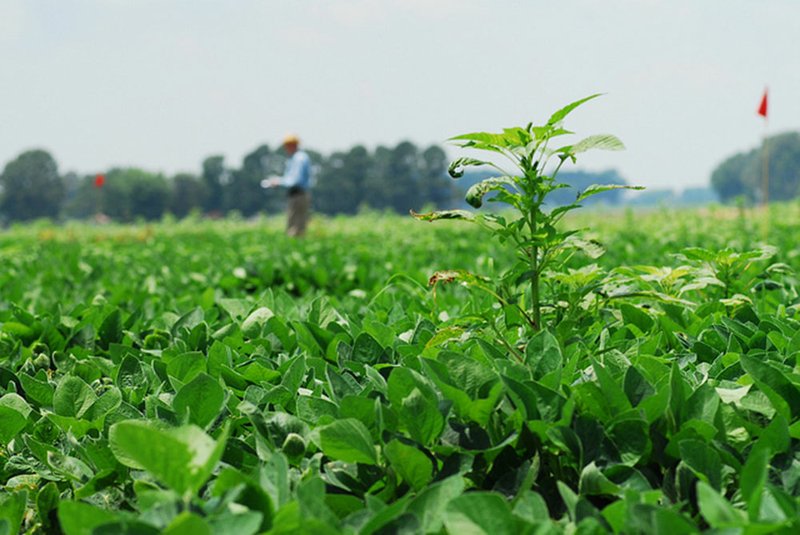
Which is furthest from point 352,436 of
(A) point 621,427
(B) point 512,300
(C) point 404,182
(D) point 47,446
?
(C) point 404,182

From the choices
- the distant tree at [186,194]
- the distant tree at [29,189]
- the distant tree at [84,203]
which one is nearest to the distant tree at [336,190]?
the distant tree at [186,194]

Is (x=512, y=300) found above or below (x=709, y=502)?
above

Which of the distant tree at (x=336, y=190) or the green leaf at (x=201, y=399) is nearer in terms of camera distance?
the green leaf at (x=201, y=399)

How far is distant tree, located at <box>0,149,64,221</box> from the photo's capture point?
3976 inches

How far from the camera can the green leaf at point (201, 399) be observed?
1.73 metres

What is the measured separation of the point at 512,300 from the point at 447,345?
0.28 meters

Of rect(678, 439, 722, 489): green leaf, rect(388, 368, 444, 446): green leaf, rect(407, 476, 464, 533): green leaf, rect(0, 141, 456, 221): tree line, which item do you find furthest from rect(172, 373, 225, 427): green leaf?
rect(0, 141, 456, 221): tree line

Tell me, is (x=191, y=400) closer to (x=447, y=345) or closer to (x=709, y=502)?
(x=447, y=345)

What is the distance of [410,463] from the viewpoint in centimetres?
151

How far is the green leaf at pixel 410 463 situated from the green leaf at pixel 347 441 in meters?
0.05

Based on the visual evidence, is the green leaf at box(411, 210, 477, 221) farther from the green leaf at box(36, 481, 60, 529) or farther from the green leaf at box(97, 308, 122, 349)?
the green leaf at box(97, 308, 122, 349)

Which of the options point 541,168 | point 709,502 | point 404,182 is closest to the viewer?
point 709,502

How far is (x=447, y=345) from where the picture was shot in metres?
2.30

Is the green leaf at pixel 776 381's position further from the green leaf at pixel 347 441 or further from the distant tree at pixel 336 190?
the distant tree at pixel 336 190
